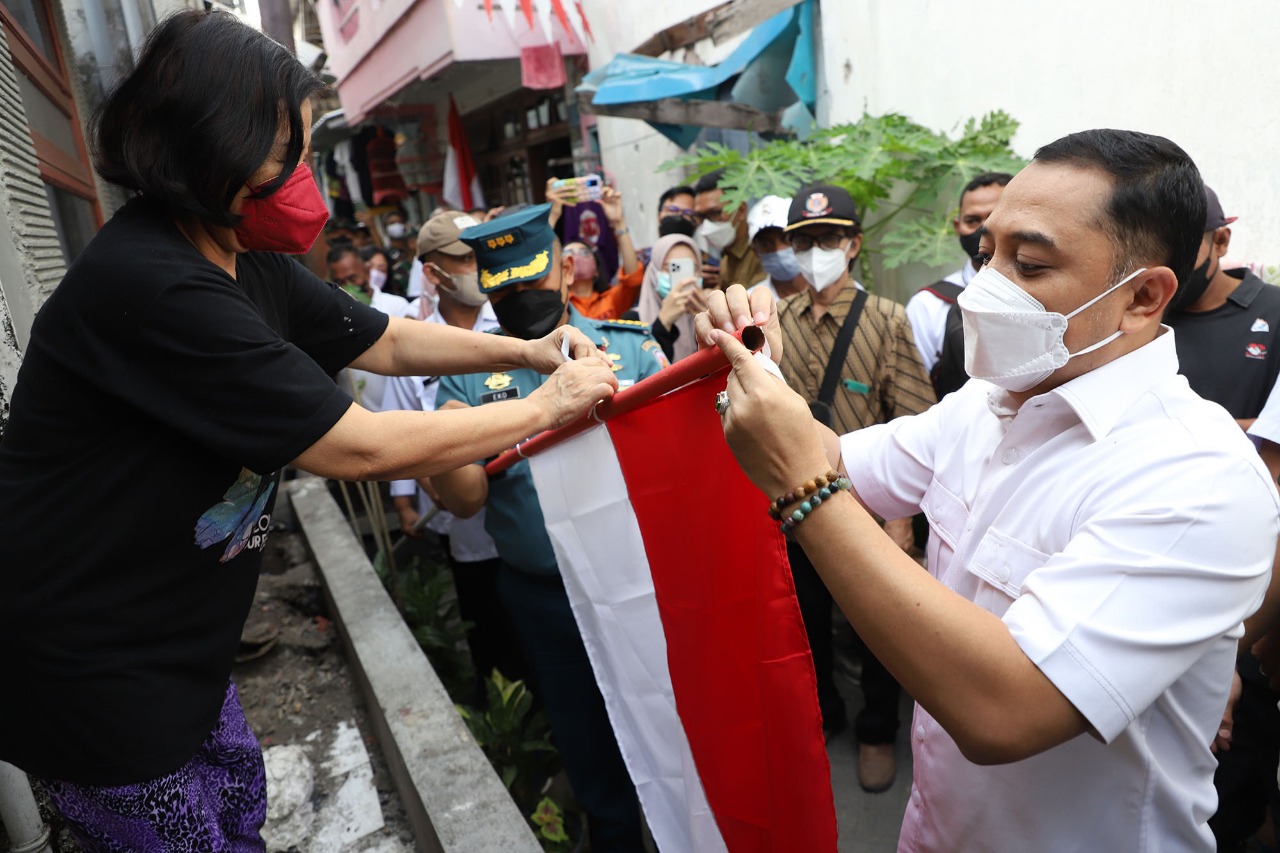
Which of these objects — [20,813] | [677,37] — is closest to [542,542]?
[20,813]

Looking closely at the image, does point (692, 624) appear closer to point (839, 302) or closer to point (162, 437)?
point (162, 437)

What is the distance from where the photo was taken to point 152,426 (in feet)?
5.29

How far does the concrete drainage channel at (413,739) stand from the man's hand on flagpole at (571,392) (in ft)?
4.07

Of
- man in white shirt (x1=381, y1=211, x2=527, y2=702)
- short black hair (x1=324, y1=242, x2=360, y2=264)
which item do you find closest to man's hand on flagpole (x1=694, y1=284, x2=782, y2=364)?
man in white shirt (x1=381, y1=211, x2=527, y2=702)

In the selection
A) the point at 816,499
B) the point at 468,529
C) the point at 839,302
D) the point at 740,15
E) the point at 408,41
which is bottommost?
the point at 468,529

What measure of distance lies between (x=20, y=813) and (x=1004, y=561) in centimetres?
249

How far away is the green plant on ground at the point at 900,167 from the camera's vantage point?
15.3ft

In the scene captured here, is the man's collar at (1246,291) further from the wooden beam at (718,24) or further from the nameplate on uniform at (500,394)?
the wooden beam at (718,24)

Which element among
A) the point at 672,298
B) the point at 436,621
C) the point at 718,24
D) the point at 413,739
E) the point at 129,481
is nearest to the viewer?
the point at 129,481

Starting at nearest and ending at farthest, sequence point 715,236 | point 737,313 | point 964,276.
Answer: point 737,313, point 964,276, point 715,236

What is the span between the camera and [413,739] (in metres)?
2.91

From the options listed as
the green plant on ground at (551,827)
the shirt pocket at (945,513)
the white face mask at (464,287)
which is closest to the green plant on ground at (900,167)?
the white face mask at (464,287)

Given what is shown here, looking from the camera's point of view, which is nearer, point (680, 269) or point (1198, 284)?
point (1198, 284)

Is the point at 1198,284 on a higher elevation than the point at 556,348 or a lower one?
lower
